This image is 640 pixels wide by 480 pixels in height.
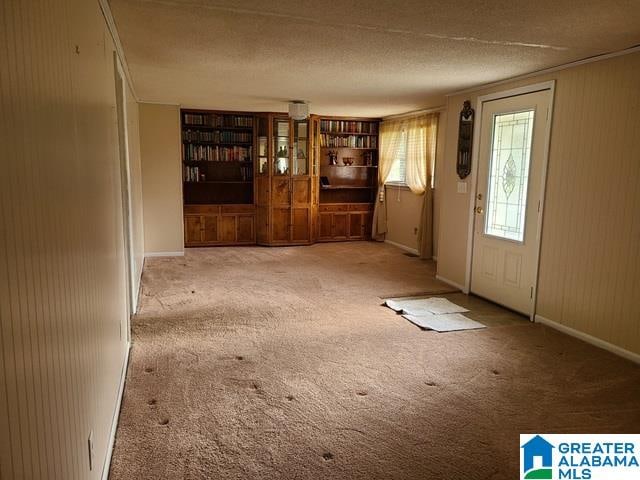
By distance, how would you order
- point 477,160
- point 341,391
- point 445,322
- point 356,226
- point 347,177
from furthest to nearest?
point 347,177
point 356,226
point 477,160
point 445,322
point 341,391

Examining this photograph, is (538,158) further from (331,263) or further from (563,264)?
(331,263)

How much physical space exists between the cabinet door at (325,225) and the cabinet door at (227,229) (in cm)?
158

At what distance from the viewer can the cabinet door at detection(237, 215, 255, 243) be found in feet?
27.1

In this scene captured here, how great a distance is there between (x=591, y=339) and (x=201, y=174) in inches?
251

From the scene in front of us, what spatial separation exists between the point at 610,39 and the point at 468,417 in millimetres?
2717

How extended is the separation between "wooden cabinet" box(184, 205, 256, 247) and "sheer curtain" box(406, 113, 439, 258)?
2886mm

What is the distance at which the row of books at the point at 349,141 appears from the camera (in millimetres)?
8609

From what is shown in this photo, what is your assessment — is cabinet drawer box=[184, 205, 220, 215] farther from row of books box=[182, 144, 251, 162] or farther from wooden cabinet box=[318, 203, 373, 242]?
wooden cabinet box=[318, 203, 373, 242]

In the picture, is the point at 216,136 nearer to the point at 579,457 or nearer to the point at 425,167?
the point at 425,167

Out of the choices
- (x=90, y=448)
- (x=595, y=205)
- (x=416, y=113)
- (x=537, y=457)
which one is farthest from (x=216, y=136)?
(x=537, y=457)

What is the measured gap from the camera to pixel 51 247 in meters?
1.32

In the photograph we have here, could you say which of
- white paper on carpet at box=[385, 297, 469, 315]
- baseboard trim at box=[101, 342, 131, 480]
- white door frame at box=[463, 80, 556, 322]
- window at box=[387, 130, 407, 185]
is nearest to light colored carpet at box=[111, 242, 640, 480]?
baseboard trim at box=[101, 342, 131, 480]

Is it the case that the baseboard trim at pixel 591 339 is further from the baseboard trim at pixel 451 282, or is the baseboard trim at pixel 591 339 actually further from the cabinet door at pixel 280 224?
the cabinet door at pixel 280 224

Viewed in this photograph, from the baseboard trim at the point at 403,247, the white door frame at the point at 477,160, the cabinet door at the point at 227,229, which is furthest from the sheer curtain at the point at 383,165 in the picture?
the white door frame at the point at 477,160
